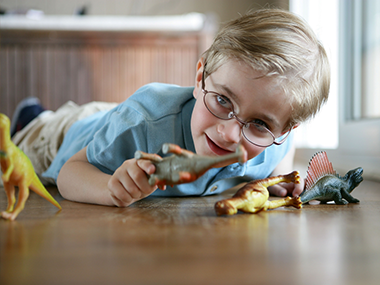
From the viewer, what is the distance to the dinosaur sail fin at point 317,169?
69cm

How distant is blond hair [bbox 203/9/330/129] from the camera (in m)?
0.64

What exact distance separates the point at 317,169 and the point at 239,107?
0.21 meters

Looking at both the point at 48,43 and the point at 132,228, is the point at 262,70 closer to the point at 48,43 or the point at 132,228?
the point at 132,228

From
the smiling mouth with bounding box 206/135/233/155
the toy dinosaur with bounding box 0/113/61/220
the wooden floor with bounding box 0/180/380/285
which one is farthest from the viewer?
the smiling mouth with bounding box 206/135/233/155

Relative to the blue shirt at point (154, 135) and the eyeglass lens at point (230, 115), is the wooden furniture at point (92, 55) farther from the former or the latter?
the eyeglass lens at point (230, 115)

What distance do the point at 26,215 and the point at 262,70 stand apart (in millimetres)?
459

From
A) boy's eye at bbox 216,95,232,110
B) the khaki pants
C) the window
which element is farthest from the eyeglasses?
the window

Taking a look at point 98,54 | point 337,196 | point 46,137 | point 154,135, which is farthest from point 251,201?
point 98,54

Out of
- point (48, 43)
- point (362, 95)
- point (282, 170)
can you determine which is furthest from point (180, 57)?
point (282, 170)

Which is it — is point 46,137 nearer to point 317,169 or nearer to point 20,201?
point 20,201

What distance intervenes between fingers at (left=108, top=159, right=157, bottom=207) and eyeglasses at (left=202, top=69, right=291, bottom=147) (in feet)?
0.61

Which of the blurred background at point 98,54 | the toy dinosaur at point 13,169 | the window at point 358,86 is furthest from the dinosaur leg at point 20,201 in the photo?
the blurred background at point 98,54

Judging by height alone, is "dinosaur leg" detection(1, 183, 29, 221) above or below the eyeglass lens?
below

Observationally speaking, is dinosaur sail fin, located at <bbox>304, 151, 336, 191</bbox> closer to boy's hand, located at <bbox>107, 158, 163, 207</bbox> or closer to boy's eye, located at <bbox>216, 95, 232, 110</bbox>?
boy's eye, located at <bbox>216, 95, 232, 110</bbox>
